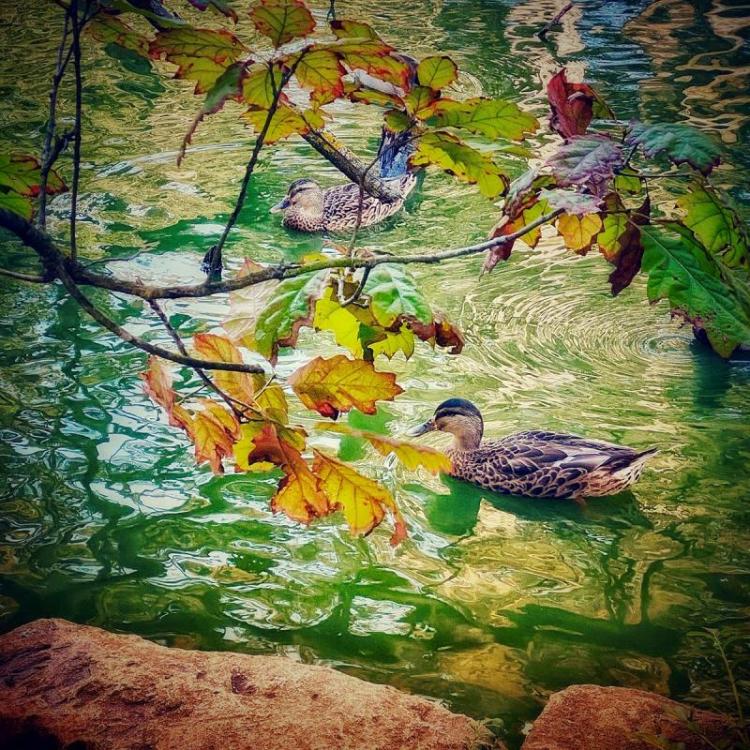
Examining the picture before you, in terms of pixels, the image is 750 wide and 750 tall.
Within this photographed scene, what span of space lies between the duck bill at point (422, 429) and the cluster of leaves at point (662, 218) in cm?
265

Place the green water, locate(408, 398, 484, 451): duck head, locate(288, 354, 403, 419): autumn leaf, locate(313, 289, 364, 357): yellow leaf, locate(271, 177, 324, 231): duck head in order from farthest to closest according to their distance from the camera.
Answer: locate(271, 177, 324, 231): duck head
locate(408, 398, 484, 451): duck head
the green water
locate(313, 289, 364, 357): yellow leaf
locate(288, 354, 403, 419): autumn leaf

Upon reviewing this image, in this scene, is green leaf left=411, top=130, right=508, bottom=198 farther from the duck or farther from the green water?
the duck

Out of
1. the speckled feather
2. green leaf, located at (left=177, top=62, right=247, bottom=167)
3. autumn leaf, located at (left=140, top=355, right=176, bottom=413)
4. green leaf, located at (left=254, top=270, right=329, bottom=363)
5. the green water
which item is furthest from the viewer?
the speckled feather

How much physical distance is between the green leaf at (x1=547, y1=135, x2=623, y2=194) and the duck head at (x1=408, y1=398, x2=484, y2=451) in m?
2.90

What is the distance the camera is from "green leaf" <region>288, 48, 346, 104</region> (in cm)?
204

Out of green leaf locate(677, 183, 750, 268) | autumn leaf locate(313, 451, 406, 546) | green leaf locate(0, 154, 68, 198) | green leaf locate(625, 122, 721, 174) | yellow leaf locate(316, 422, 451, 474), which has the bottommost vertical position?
autumn leaf locate(313, 451, 406, 546)

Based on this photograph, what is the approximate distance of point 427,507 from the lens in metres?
4.55

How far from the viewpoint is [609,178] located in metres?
1.99

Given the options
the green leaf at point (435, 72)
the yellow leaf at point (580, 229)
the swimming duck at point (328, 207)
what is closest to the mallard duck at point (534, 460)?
the yellow leaf at point (580, 229)

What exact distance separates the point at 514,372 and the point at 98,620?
3021 mm

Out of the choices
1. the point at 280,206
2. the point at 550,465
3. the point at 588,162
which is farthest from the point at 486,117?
the point at 280,206

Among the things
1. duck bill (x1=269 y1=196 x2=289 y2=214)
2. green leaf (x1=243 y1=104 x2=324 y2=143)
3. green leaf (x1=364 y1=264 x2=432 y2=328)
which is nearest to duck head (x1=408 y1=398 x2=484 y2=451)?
green leaf (x1=243 y1=104 x2=324 y2=143)

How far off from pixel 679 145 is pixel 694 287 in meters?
0.34

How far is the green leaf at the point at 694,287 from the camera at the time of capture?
1.95 m
